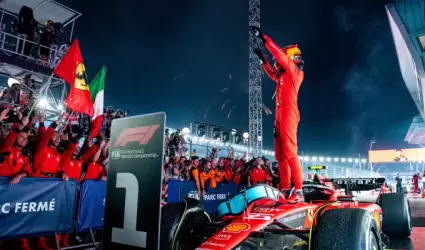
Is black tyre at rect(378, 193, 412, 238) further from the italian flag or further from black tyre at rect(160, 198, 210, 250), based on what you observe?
the italian flag

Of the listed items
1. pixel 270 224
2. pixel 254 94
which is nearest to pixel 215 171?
pixel 270 224

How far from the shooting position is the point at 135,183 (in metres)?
2.16

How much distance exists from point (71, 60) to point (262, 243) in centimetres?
639

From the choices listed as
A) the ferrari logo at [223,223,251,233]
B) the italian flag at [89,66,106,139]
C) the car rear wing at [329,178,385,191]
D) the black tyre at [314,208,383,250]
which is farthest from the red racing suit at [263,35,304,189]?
the italian flag at [89,66,106,139]

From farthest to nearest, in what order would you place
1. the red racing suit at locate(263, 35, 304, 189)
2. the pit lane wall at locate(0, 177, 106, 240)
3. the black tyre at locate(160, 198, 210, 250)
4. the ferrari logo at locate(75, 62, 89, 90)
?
the ferrari logo at locate(75, 62, 89, 90) → the red racing suit at locate(263, 35, 304, 189) → the pit lane wall at locate(0, 177, 106, 240) → the black tyre at locate(160, 198, 210, 250)

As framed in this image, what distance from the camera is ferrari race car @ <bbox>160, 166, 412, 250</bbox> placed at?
2.53m

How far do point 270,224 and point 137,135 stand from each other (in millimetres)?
1527

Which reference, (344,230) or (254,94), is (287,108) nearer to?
(344,230)

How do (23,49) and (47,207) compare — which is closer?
(47,207)

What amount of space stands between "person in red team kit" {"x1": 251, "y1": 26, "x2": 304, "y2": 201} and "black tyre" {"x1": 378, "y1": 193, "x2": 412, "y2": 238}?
1.75 metres

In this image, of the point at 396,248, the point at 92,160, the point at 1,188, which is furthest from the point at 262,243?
the point at 92,160

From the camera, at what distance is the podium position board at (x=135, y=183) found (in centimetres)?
204

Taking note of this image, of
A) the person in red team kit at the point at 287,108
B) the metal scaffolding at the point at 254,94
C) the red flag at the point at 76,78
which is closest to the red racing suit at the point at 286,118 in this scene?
the person in red team kit at the point at 287,108

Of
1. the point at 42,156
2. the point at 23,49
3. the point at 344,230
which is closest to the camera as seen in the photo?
the point at 344,230
